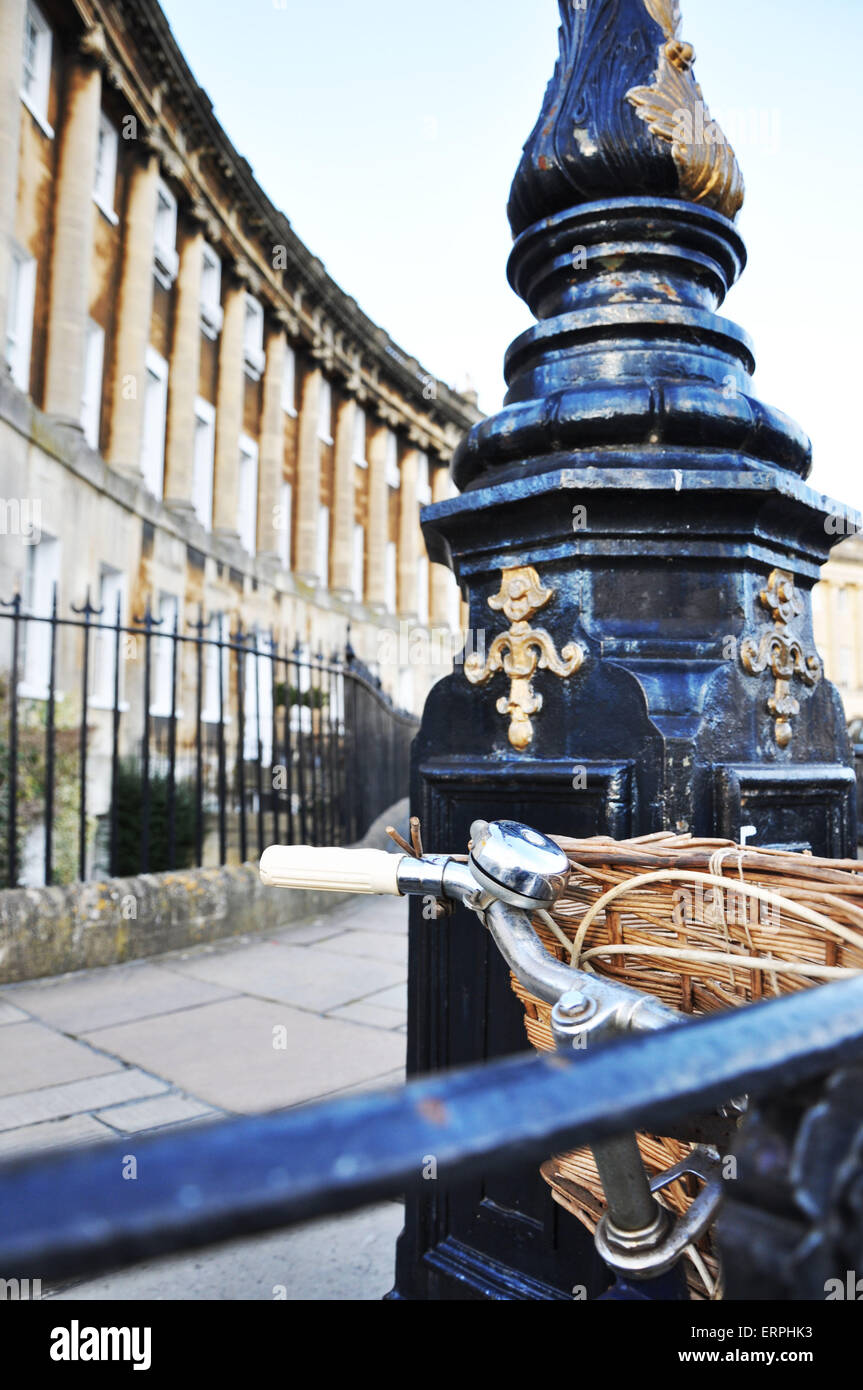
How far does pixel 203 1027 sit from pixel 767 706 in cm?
279

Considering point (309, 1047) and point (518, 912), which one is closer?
point (518, 912)

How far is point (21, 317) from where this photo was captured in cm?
1109

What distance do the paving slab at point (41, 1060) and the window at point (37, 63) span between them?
1230 cm

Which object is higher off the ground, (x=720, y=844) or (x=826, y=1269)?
(x=720, y=844)

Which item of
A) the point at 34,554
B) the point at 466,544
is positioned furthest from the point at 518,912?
the point at 34,554

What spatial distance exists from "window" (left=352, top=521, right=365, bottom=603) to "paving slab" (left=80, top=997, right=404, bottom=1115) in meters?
22.1

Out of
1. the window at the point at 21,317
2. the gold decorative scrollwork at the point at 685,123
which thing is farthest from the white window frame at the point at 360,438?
the gold decorative scrollwork at the point at 685,123

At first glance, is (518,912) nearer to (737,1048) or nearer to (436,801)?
(737,1048)

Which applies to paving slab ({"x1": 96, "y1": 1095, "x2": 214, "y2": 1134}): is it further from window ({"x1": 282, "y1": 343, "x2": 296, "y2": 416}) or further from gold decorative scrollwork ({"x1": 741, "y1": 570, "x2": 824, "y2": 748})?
window ({"x1": 282, "y1": 343, "x2": 296, "y2": 416})

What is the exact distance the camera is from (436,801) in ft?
6.12

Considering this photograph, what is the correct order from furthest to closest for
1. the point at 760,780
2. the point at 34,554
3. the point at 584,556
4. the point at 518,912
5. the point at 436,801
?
the point at 34,554
the point at 436,801
the point at 584,556
the point at 760,780
the point at 518,912

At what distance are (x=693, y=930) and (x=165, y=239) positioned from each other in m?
17.6

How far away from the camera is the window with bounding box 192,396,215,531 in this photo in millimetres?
17266

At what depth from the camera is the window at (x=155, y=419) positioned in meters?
15.2
